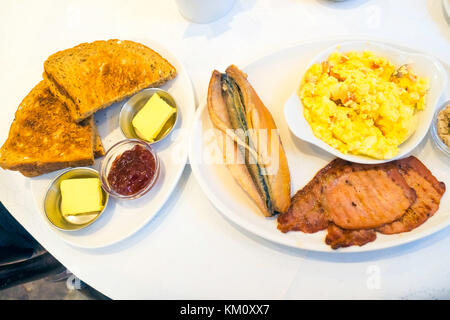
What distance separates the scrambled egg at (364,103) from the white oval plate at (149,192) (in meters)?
0.64

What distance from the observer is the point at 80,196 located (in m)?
1.52

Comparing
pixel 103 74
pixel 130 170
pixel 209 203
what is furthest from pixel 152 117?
pixel 209 203

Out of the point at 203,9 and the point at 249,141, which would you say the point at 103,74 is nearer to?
the point at 203,9

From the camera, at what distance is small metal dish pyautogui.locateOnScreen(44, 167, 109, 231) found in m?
→ 1.51

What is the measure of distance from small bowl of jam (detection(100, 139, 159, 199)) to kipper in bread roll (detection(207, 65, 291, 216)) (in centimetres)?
37

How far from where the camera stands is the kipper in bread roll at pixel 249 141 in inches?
57.3

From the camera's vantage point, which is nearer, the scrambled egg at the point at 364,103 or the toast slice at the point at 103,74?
the scrambled egg at the point at 364,103

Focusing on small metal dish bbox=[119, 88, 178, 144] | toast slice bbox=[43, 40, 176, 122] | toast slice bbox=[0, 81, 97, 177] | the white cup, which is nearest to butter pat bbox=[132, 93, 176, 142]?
small metal dish bbox=[119, 88, 178, 144]

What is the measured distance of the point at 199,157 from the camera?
5.21ft

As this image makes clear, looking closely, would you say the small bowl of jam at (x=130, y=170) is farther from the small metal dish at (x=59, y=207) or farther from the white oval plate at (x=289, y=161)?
the white oval plate at (x=289, y=161)

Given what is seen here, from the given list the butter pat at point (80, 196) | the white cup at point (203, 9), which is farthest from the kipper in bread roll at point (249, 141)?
the butter pat at point (80, 196)

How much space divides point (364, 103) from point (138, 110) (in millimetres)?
1149

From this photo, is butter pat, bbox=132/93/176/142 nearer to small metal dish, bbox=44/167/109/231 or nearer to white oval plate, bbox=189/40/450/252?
white oval plate, bbox=189/40/450/252
